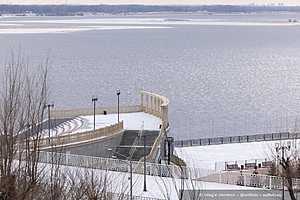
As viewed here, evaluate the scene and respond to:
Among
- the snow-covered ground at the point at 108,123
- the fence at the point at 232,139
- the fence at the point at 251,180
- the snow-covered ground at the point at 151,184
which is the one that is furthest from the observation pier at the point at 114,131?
the fence at the point at 251,180

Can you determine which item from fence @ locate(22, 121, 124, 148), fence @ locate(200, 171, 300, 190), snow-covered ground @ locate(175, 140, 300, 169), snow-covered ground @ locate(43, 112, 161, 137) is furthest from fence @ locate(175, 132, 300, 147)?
fence @ locate(200, 171, 300, 190)

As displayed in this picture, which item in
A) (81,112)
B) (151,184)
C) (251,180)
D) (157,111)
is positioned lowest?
(81,112)

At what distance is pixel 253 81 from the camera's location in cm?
6425

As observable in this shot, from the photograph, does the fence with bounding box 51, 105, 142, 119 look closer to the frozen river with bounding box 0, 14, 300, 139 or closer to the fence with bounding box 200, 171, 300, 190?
the frozen river with bounding box 0, 14, 300, 139

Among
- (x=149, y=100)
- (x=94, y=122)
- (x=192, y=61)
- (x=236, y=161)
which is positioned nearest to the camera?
(x=236, y=161)

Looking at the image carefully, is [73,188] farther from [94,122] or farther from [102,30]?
[102,30]

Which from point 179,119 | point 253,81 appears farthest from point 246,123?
point 253,81

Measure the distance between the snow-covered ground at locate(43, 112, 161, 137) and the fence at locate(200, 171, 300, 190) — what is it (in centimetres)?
815

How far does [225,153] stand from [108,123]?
4383mm

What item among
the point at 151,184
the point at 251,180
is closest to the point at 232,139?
the point at 251,180

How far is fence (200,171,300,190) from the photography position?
59.9ft

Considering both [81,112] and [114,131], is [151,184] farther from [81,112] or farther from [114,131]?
[81,112]

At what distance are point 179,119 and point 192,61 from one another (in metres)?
43.3

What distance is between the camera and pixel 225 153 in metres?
29.6
